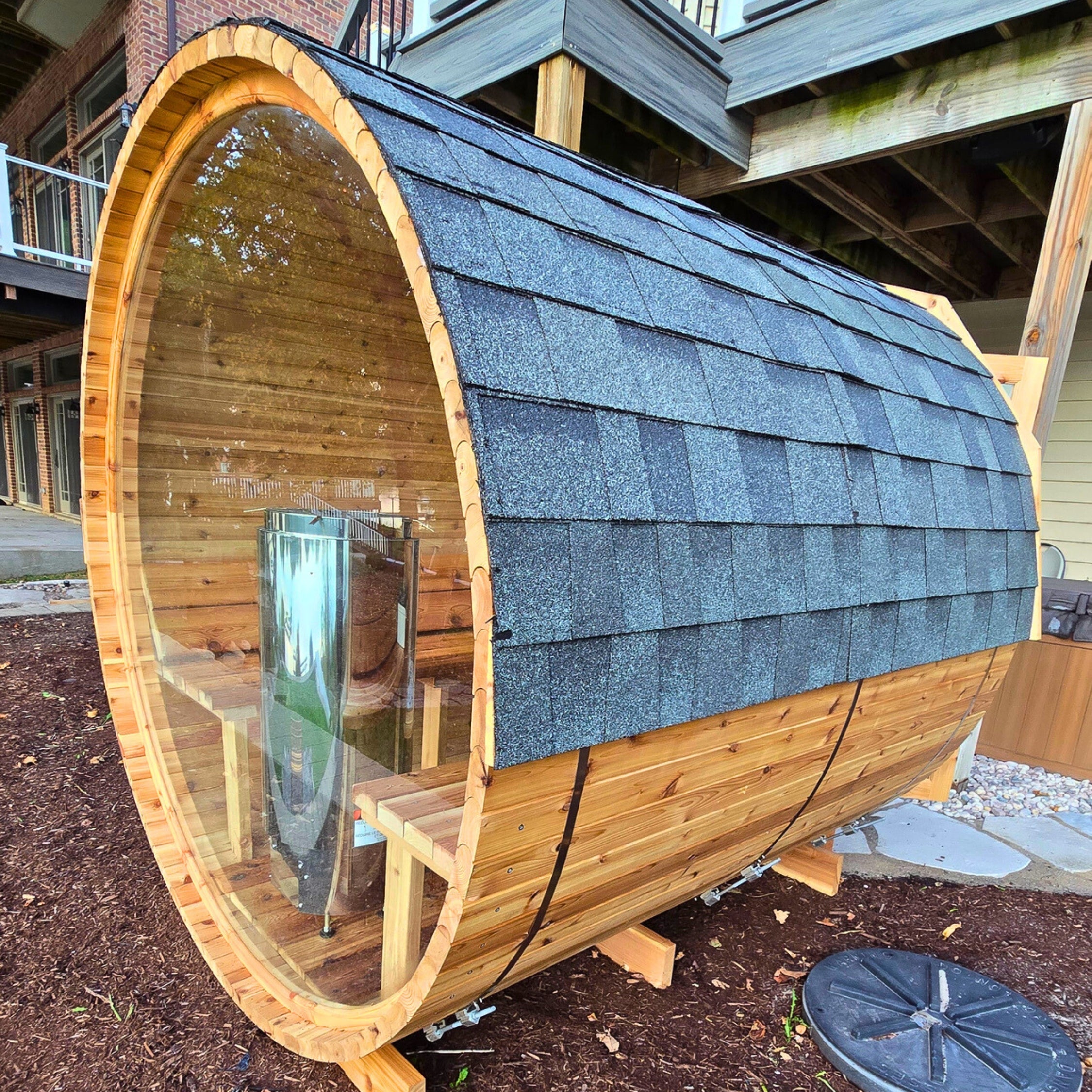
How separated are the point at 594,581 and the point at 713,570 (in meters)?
0.31

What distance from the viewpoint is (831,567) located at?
149cm

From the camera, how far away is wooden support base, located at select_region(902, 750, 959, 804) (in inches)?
110

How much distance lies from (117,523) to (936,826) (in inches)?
146

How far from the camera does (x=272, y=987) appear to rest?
5.74 feet

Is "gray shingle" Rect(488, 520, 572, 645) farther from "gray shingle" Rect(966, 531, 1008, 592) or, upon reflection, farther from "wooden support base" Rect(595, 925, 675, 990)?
"gray shingle" Rect(966, 531, 1008, 592)

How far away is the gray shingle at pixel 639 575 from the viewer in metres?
1.06

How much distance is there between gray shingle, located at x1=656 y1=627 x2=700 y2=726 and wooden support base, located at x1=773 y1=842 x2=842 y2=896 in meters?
1.82

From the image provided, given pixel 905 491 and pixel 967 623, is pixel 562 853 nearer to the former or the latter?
pixel 905 491

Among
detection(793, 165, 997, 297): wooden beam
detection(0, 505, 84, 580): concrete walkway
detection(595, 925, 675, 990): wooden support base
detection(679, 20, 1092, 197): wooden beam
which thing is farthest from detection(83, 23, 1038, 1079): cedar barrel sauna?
detection(0, 505, 84, 580): concrete walkway

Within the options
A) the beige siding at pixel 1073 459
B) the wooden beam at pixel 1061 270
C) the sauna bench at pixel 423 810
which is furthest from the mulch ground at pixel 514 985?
the beige siding at pixel 1073 459

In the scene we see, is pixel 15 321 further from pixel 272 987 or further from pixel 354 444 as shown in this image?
pixel 272 987

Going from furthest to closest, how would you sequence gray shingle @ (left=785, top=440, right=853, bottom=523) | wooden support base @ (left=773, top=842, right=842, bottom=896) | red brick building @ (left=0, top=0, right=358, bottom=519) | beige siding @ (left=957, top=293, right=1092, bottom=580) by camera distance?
red brick building @ (left=0, top=0, right=358, bottom=519)
beige siding @ (left=957, top=293, right=1092, bottom=580)
wooden support base @ (left=773, top=842, right=842, bottom=896)
gray shingle @ (left=785, top=440, right=853, bottom=523)

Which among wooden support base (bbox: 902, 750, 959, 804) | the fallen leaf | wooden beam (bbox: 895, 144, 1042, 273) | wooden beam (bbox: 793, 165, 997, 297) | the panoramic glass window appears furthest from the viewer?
wooden beam (bbox: 793, 165, 997, 297)

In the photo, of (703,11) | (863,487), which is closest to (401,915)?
(863,487)
